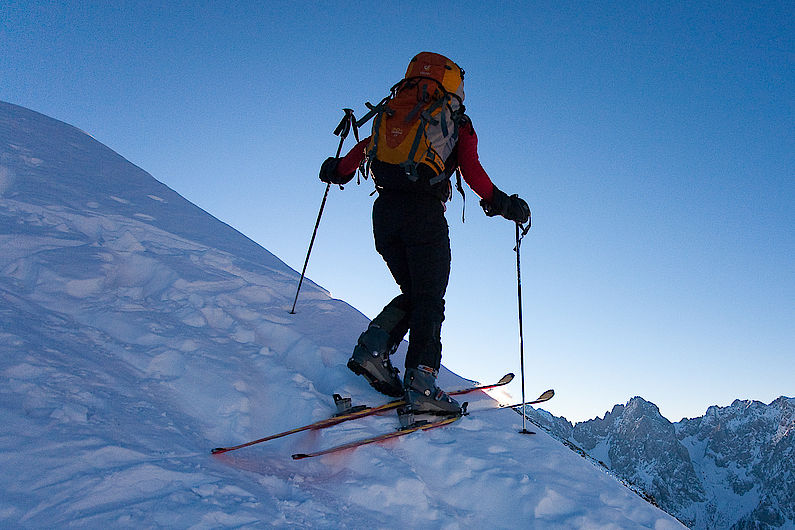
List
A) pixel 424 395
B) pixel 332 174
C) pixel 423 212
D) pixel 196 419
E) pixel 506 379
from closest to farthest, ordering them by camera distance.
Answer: pixel 196 419
pixel 424 395
pixel 423 212
pixel 332 174
pixel 506 379

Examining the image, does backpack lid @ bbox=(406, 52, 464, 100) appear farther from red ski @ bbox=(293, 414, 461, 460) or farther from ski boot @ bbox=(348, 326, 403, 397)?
red ski @ bbox=(293, 414, 461, 460)

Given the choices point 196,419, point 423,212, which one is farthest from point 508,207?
point 196,419

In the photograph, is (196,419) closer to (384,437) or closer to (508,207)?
(384,437)

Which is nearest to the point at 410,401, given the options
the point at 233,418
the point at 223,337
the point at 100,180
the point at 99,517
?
the point at 233,418

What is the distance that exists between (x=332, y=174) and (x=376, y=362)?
7.02 feet

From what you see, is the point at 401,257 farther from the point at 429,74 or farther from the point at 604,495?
the point at 604,495

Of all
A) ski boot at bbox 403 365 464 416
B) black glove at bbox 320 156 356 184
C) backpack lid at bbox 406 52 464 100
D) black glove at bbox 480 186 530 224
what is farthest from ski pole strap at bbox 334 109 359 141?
ski boot at bbox 403 365 464 416

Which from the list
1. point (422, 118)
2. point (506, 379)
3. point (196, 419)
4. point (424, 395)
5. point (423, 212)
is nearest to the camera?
point (196, 419)

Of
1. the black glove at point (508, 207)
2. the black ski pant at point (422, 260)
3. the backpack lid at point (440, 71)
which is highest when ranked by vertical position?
the backpack lid at point (440, 71)

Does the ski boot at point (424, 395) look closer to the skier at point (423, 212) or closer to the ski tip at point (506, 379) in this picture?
the skier at point (423, 212)

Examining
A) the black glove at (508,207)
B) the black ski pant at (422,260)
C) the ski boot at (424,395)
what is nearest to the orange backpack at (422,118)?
the black ski pant at (422,260)

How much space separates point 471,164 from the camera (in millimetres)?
4402

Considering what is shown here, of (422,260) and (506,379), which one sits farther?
(506,379)

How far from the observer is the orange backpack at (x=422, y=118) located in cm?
425
